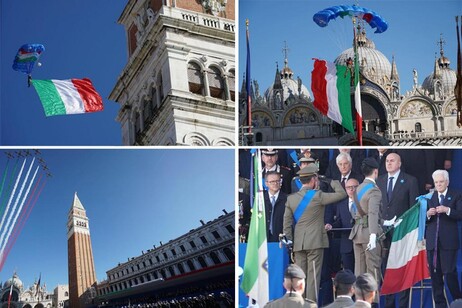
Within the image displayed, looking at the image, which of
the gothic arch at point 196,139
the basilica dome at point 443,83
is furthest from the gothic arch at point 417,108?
the gothic arch at point 196,139

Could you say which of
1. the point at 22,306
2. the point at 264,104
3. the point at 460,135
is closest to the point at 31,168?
the point at 22,306

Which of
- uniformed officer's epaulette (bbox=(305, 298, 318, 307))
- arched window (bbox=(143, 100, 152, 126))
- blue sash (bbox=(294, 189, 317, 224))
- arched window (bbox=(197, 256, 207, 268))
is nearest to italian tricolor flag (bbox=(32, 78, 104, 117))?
arched window (bbox=(143, 100, 152, 126))

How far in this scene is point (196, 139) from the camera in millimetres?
15781

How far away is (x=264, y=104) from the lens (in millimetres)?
26750

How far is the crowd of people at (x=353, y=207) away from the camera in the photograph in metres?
14.2

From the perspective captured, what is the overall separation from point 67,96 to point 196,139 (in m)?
2.38

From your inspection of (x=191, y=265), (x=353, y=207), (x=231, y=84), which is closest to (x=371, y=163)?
(x=353, y=207)

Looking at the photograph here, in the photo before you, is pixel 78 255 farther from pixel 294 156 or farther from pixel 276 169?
pixel 294 156

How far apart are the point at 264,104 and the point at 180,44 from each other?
34.3ft

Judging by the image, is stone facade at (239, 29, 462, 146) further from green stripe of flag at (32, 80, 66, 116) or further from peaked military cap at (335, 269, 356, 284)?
peaked military cap at (335, 269, 356, 284)

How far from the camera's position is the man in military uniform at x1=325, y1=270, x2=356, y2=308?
13945 millimetres

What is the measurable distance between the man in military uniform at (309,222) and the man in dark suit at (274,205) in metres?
0.09

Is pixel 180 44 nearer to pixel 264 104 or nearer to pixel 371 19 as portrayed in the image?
pixel 371 19

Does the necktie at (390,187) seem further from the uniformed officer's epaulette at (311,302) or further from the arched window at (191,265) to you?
the arched window at (191,265)
